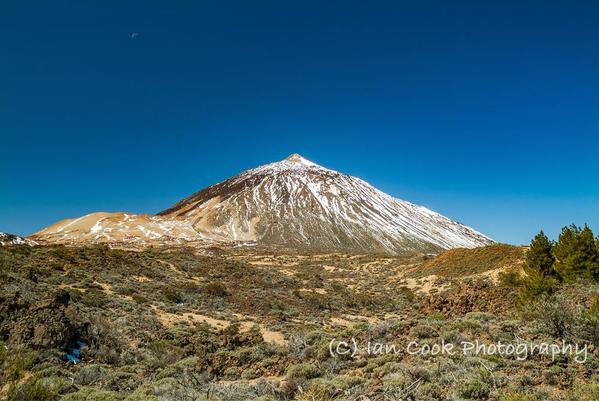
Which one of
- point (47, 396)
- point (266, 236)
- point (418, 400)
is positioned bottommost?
point (418, 400)

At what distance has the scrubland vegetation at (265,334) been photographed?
6805 mm

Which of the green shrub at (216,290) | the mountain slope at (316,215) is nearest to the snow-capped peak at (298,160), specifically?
the mountain slope at (316,215)

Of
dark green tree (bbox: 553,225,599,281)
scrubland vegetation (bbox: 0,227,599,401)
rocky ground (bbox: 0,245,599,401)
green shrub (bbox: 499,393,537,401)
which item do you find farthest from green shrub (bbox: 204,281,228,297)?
green shrub (bbox: 499,393,537,401)

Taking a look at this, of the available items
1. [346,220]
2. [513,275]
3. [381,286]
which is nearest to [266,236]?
[346,220]

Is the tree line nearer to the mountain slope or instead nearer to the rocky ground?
the rocky ground

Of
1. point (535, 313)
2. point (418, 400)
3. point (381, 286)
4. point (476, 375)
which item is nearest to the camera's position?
point (418, 400)

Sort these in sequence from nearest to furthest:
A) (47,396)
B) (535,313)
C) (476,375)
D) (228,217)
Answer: (47,396)
(476,375)
(535,313)
(228,217)

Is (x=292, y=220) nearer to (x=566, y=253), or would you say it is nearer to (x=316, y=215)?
(x=316, y=215)

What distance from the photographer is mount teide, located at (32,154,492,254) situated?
4109 inches

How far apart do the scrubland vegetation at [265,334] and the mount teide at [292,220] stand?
67.5 m

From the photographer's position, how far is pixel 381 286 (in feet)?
112

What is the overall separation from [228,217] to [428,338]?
121172 mm

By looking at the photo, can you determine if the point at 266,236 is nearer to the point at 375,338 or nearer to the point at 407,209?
the point at 407,209

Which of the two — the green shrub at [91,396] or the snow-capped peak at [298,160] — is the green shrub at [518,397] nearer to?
the green shrub at [91,396]
